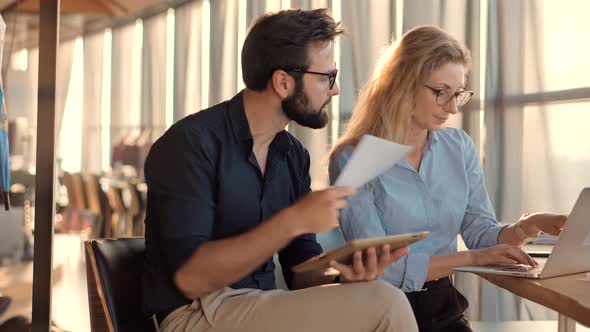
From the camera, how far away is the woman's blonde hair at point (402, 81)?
2.49 m

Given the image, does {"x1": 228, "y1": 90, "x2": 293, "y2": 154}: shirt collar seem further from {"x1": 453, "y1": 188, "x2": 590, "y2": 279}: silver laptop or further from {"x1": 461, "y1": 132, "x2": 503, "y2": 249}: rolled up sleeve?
{"x1": 461, "y1": 132, "x2": 503, "y2": 249}: rolled up sleeve

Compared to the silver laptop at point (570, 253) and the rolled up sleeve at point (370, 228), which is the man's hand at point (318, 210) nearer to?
the silver laptop at point (570, 253)

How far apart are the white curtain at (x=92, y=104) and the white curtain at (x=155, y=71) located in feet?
1.05

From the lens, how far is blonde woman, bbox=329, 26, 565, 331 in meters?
2.34

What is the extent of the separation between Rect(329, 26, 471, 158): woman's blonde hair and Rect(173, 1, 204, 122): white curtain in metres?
2.63

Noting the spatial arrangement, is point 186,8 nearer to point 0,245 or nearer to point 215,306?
point 0,245

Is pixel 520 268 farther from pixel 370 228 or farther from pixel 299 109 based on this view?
pixel 299 109

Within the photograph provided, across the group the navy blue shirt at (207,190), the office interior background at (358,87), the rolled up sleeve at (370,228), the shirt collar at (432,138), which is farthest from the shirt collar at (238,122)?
the office interior background at (358,87)

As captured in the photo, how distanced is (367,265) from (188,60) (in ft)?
11.4

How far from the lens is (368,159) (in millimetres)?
1736

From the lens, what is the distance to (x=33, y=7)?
4.66 meters

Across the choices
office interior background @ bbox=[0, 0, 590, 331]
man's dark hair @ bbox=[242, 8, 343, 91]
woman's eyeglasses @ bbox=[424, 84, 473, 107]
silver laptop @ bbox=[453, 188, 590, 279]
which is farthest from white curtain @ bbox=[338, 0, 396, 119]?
silver laptop @ bbox=[453, 188, 590, 279]

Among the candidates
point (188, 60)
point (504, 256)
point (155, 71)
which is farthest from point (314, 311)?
point (155, 71)

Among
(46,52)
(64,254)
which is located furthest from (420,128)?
(64,254)
